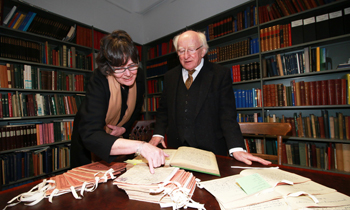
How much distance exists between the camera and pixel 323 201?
19.5 inches

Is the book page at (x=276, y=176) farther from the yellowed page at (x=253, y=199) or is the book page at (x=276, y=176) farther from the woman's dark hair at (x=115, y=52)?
the woman's dark hair at (x=115, y=52)

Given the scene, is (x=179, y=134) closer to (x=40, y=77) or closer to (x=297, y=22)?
(x=297, y=22)

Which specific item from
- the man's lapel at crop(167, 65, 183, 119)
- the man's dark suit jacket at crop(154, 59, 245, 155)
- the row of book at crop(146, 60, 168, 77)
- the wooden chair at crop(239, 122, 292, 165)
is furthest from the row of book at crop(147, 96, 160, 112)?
the wooden chair at crop(239, 122, 292, 165)

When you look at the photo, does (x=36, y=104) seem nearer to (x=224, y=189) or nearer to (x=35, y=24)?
(x=35, y=24)

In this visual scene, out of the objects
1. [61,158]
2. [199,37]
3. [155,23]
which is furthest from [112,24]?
[199,37]

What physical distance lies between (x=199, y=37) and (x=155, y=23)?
3574 millimetres

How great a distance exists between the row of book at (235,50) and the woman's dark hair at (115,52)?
7.65 feet

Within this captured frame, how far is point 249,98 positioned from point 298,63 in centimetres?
81

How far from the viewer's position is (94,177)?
71cm

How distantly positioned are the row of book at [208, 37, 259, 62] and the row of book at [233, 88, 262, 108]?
63cm

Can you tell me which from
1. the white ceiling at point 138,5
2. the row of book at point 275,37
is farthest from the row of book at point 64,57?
the row of book at point 275,37

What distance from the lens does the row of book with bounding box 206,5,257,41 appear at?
107 inches

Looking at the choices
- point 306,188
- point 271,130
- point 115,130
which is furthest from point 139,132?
point 306,188

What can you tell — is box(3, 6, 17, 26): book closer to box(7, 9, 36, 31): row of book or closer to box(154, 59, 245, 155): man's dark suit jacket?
box(7, 9, 36, 31): row of book
